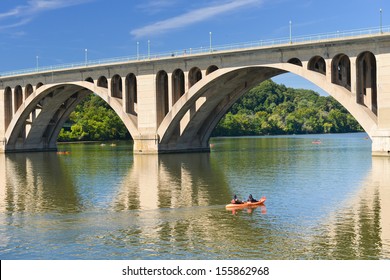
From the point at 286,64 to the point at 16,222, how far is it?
133 ft

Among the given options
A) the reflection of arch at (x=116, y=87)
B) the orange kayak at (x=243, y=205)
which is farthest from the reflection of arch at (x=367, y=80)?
the reflection of arch at (x=116, y=87)

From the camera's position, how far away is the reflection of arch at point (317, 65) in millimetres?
62812

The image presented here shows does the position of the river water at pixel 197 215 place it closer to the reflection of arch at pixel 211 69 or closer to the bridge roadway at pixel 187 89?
the bridge roadway at pixel 187 89

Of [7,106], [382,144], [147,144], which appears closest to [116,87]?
[147,144]

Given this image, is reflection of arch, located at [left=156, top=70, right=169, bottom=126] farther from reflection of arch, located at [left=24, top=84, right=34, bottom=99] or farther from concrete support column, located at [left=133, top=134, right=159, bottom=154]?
reflection of arch, located at [left=24, top=84, right=34, bottom=99]

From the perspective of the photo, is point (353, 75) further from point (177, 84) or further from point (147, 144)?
point (147, 144)

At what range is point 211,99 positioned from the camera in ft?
249

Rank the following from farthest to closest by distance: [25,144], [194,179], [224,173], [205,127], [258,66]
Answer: [25,144] < [205,127] < [258,66] < [224,173] < [194,179]

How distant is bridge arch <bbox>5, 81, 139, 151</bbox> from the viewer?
94250mm

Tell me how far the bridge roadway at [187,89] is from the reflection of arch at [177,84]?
4.9 inches

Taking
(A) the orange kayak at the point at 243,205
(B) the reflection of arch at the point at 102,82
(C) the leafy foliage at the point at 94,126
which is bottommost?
(A) the orange kayak at the point at 243,205
